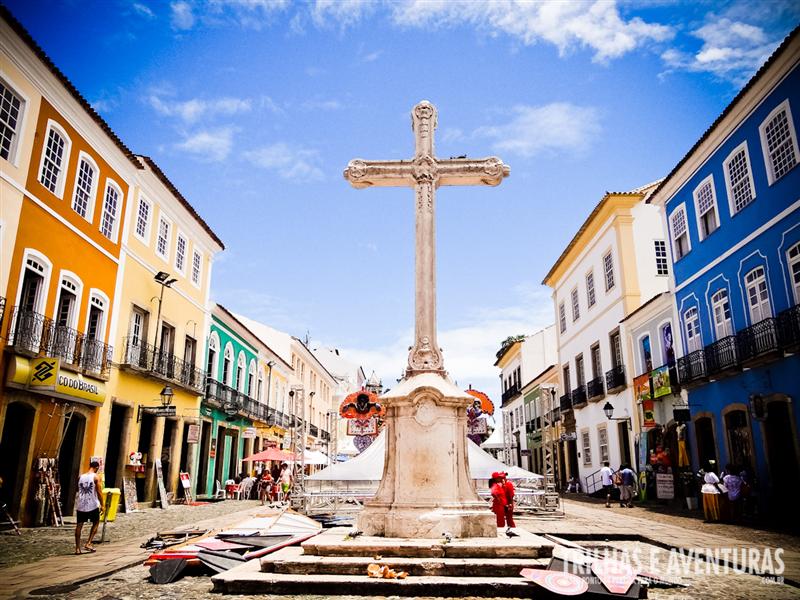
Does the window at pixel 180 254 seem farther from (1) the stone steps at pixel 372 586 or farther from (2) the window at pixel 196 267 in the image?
(1) the stone steps at pixel 372 586

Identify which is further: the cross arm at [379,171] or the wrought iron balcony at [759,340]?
the wrought iron balcony at [759,340]

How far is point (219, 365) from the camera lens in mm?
25562

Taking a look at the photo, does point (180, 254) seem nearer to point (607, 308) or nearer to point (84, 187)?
point (84, 187)

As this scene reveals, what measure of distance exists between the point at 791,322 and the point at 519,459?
31.4m

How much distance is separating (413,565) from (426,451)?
160cm

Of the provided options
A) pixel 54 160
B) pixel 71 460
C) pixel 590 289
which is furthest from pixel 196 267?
pixel 590 289

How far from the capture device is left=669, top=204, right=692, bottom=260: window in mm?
19141

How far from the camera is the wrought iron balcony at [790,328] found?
504 inches

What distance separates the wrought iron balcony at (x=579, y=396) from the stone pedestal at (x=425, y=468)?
823 inches

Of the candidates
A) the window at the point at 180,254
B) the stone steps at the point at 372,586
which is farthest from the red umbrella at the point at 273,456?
the stone steps at the point at 372,586

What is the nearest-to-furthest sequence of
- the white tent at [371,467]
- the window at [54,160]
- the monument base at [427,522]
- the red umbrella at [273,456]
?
1. the monument base at [427,522]
2. the white tent at [371,467]
3. the window at [54,160]
4. the red umbrella at [273,456]

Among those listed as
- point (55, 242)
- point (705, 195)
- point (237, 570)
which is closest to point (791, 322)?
point (705, 195)

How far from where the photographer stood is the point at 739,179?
16.0 meters

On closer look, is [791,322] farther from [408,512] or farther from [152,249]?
[152,249]
